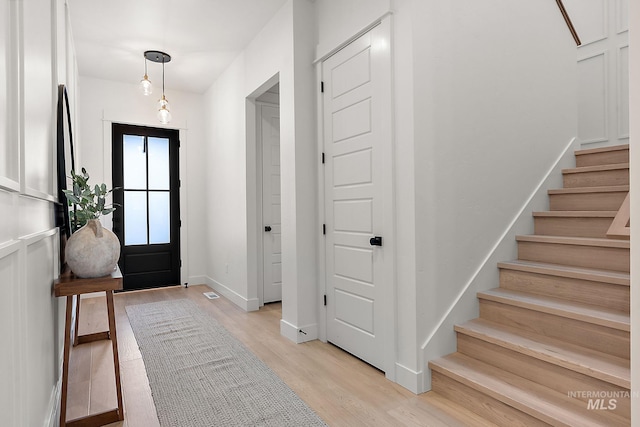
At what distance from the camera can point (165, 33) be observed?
3.70 meters

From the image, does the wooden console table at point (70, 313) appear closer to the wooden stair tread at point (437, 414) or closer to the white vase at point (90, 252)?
the white vase at point (90, 252)

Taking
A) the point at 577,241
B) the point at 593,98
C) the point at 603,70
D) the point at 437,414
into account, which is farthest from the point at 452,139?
the point at 603,70

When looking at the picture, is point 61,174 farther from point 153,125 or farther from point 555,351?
point 153,125

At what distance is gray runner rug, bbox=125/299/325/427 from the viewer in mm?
1975

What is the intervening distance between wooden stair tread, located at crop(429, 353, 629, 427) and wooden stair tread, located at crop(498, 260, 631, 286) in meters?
0.69

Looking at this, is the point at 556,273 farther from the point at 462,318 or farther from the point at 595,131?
the point at 595,131

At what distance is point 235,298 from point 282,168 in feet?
6.24

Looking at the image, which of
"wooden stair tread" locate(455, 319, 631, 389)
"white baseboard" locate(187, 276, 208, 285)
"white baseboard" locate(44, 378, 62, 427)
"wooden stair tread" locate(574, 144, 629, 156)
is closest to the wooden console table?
"white baseboard" locate(44, 378, 62, 427)

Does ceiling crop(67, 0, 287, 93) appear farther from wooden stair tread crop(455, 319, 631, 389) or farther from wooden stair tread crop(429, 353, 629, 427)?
wooden stair tread crop(429, 353, 629, 427)

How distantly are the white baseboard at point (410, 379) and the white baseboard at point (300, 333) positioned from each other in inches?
39.0

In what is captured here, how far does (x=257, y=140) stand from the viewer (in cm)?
418

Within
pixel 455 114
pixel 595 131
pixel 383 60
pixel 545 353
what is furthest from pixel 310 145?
pixel 595 131

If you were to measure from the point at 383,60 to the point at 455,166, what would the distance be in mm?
839

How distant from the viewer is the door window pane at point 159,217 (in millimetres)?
5215
